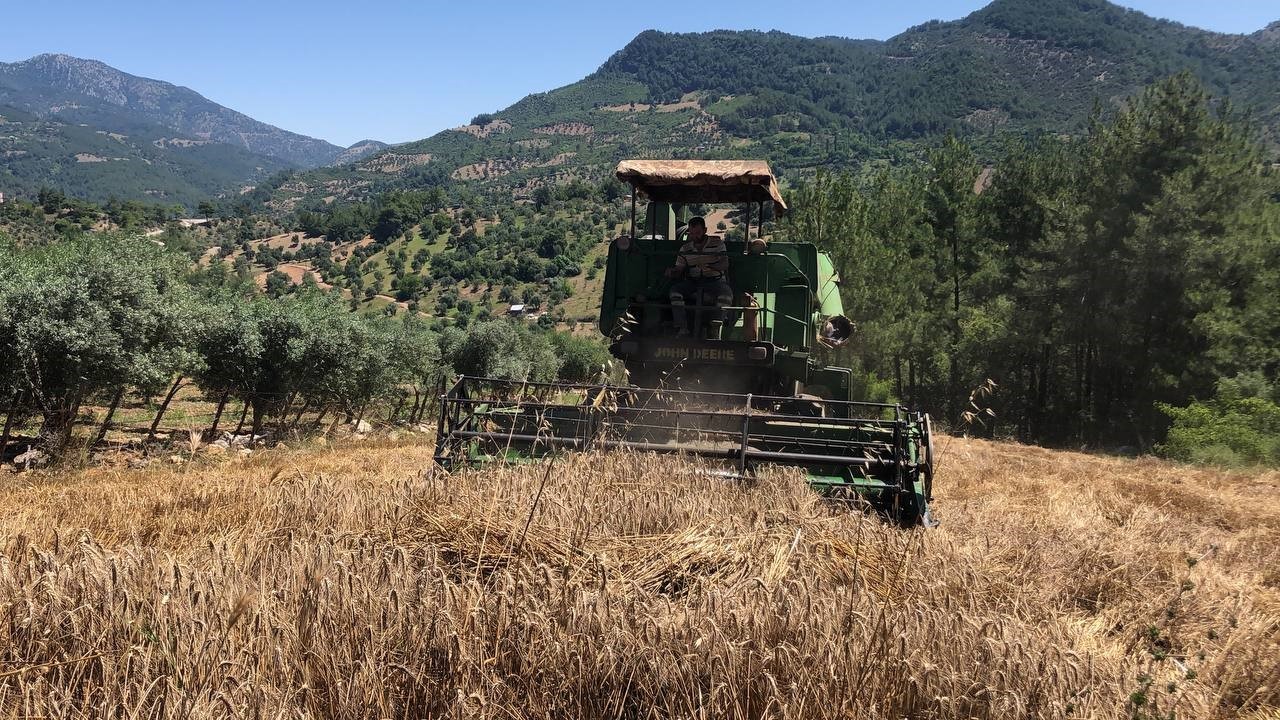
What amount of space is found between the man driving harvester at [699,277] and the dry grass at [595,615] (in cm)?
294

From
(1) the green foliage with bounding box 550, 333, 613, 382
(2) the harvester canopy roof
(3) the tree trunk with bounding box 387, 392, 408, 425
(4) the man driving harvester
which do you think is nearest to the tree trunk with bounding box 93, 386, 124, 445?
(3) the tree trunk with bounding box 387, 392, 408, 425

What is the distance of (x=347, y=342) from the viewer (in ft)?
79.3

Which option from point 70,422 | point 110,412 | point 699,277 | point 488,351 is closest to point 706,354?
point 699,277

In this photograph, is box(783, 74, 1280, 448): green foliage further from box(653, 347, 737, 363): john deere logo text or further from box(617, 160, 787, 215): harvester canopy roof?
box(653, 347, 737, 363): john deere logo text

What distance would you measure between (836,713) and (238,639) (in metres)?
2.23

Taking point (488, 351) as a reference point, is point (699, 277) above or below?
above

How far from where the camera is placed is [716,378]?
8070 millimetres

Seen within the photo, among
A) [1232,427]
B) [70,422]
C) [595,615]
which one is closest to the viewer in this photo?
[595,615]

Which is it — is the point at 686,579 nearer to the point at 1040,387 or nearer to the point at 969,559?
the point at 969,559

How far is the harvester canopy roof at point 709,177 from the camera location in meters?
8.05

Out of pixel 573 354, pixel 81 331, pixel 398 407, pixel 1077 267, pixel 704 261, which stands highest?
pixel 704 261

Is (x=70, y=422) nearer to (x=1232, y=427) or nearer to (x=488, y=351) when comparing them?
(x=1232, y=427)

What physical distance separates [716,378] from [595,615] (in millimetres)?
5319

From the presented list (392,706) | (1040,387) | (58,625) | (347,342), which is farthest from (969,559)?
(1040,387)
